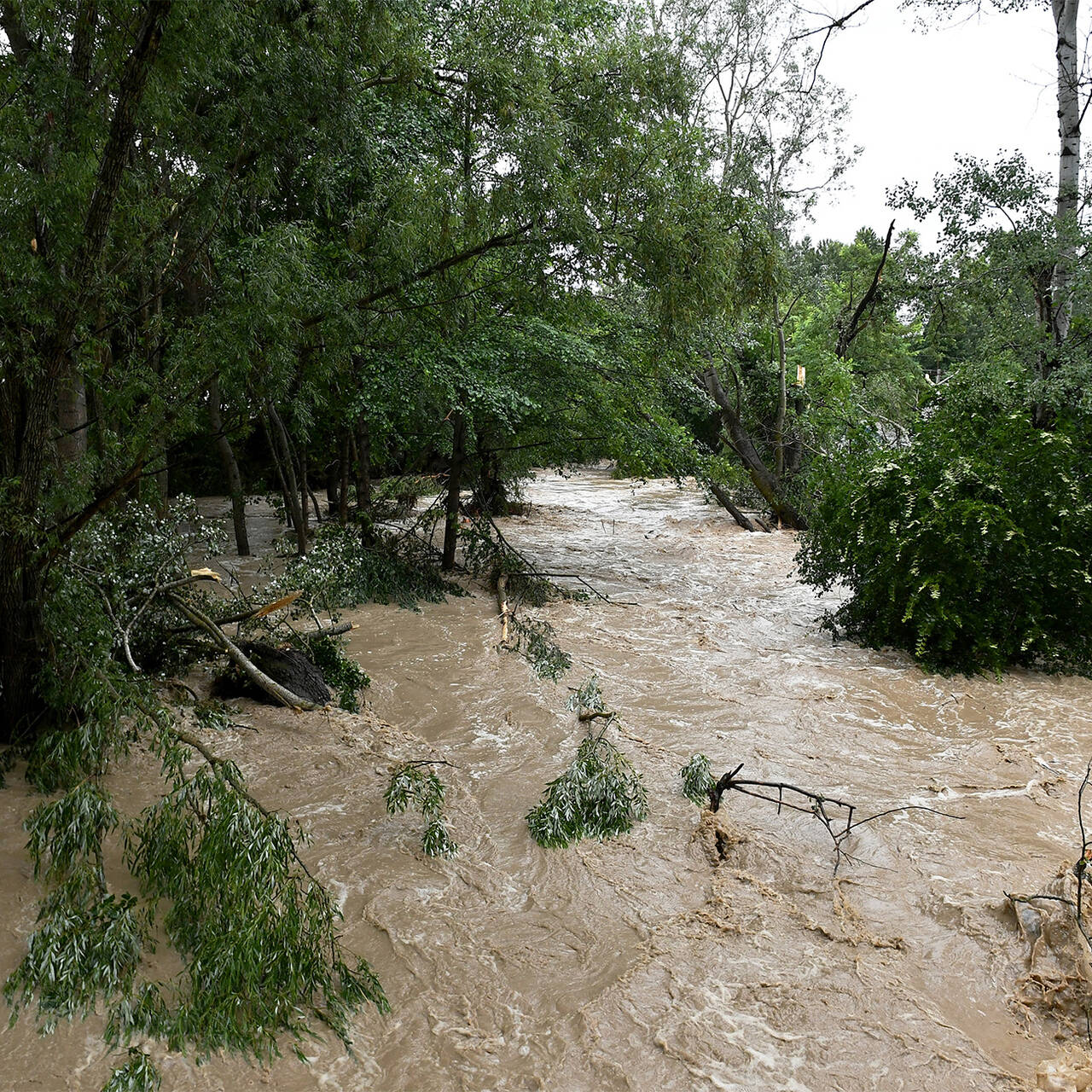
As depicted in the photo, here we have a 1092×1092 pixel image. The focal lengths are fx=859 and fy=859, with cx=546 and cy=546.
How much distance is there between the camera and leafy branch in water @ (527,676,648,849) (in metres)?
4.80

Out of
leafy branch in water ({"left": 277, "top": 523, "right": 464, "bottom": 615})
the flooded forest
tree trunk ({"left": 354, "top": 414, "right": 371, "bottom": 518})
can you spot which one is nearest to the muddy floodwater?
the flooded forest

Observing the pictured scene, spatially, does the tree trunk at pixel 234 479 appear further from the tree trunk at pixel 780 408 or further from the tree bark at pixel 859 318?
the tree trunk at pixel 780 408

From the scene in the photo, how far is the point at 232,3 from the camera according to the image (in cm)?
476

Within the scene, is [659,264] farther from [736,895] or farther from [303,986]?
[303,986]

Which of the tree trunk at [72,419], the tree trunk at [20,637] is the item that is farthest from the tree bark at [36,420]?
the tree trunk at [72,419]

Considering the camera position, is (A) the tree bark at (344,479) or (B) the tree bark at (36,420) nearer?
(B) the tree bark at (36,420)

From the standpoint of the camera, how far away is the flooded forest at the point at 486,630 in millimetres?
3373

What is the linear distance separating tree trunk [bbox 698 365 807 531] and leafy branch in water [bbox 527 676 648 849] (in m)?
12.7

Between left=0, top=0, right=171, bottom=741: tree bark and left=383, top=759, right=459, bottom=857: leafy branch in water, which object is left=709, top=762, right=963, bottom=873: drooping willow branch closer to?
left=383, top=759, right=459, bottom=857: leafy branch in water

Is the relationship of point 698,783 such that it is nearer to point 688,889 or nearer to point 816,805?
point 816,805

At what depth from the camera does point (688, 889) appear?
4328mm

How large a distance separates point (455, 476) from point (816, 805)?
6.94 m

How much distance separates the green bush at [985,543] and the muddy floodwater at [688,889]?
0.41 meters

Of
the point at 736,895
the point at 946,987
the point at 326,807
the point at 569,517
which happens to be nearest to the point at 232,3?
the point at 326,807
